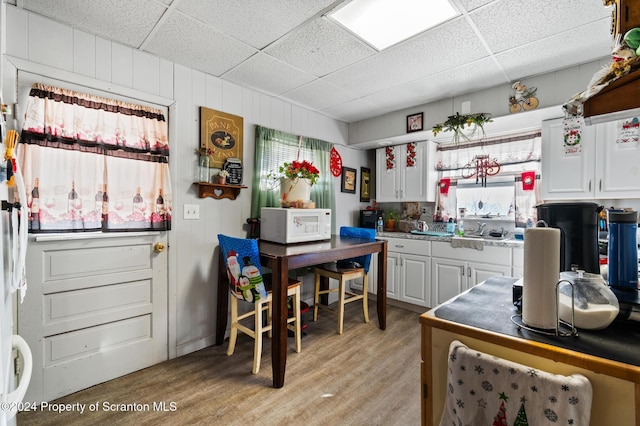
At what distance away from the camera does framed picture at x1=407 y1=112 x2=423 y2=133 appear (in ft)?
11.1

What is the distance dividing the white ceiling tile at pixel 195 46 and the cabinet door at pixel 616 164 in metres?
3.03

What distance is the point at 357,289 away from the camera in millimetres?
4117

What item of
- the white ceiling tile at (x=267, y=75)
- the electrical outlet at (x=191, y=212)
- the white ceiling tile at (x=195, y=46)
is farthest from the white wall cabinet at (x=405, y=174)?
the electrical outlet at (x=191, y=212)

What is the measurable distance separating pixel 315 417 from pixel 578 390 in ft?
4.74

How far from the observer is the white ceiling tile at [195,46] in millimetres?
1952

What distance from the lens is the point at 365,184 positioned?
14.5 ft

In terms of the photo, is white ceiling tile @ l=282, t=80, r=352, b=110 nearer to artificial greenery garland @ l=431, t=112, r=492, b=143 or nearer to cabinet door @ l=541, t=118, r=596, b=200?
artificial greenery garland @ l=431, t=112, r=492, b=143

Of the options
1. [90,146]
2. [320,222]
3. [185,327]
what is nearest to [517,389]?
[320,222]

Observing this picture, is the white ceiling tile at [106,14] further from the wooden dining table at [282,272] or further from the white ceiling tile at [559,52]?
the white ceiling tile at [559,52]

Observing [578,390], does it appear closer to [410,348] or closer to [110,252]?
[410,348]

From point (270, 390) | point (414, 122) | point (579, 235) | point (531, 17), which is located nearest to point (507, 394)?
point (579, 235)

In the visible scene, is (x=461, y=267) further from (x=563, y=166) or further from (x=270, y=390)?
(x=270, y=390)

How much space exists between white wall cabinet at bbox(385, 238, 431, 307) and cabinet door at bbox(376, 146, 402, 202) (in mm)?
688

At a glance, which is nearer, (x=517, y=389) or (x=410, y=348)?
(x=517, y=389)
